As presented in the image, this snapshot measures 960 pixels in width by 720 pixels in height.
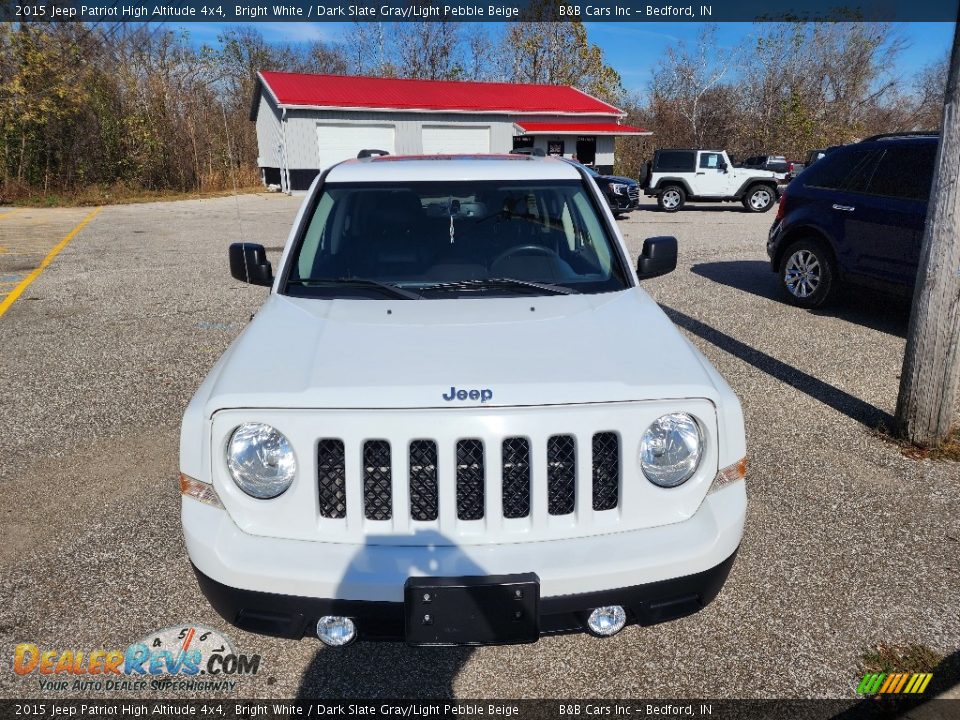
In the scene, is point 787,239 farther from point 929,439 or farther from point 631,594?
point 631,594

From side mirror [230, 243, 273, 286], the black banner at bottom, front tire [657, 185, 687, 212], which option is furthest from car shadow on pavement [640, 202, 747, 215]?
the black banner at bottom

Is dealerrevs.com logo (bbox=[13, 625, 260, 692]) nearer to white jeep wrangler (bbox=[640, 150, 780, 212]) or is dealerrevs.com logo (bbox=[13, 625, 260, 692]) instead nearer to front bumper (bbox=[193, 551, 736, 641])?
front bumper (bbox=[193, 551, 736, 641])

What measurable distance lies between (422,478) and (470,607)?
40cm

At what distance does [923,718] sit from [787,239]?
22.1 feet

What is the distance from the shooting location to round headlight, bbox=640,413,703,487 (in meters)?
2.22

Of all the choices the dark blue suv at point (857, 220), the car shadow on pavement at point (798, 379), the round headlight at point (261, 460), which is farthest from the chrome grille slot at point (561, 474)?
the dark blue suv at point (857, 220)

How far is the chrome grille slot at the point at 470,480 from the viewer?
7.09ft

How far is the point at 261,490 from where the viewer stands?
86.0 inches

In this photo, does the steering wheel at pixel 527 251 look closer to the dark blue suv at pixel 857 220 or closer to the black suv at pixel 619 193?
the dark blue suv at pixel 857 220

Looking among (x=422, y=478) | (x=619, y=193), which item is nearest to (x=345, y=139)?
(x=619, y=193)

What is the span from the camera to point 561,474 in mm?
2184

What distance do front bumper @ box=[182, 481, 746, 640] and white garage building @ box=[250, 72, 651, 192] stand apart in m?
28.3

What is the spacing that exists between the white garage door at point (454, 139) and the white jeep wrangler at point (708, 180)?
1133 centimetres

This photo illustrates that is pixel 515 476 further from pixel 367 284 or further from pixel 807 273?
pixel 807 273
